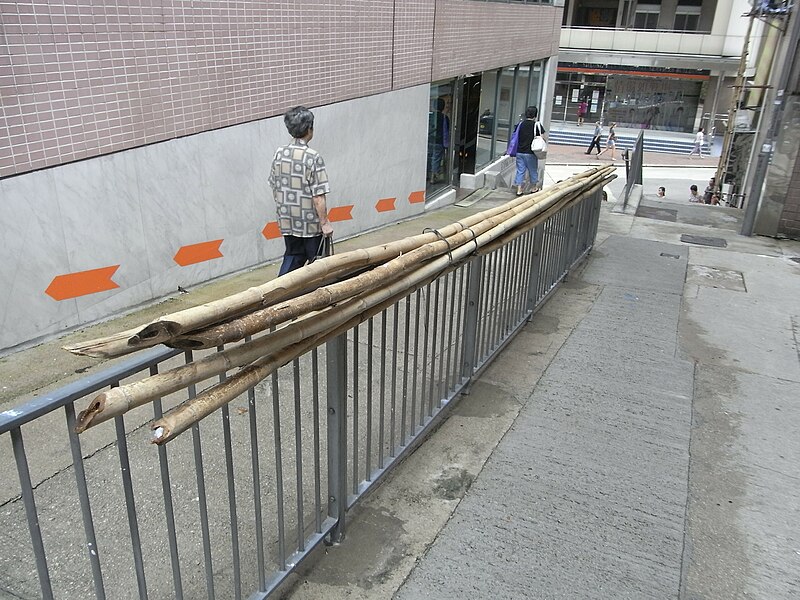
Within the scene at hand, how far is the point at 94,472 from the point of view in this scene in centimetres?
352

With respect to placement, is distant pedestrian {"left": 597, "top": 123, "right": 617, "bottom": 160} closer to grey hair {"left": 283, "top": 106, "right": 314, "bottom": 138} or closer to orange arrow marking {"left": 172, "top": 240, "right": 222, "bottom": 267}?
orange arrow marking {"left": 172, "top": 240, "right": 222, "bottom": 267}

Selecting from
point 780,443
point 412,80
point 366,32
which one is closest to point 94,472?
point 780,443

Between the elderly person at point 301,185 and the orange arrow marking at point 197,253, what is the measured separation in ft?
4.50

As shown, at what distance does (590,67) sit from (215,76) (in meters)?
35.4

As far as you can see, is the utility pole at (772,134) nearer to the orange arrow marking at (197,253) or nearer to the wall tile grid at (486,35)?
the wall tile grid at (486,35)

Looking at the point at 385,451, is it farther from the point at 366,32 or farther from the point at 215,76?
the point at 366,32

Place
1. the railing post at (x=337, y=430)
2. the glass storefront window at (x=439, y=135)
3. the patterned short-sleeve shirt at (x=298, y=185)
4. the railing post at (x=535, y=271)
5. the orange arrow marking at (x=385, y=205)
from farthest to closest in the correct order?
the glass storefront window at (x=439, y=135) → the orange arrow marking at (x=385, y=205) → the patterned short-sleeve shirt at (x=298, y=185) → the railing post at (x=535, y=271) → the railing post at (x=337, y=430)

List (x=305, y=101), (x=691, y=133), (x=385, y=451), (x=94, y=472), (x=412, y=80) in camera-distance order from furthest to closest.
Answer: (x=691, y=133), (x=412, y=80), (x=305, y=101), (x=385, y=451), (x=94, y=472)

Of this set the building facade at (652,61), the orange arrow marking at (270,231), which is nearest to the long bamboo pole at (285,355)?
the orange arrow marking at (270,231)

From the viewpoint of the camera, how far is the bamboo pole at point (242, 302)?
1703 mm

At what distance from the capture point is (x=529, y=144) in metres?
11.9

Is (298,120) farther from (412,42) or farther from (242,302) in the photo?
(412,42)

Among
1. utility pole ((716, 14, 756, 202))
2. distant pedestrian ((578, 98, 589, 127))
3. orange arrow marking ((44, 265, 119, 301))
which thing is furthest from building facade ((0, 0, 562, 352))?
distant pedestrian ((578, 98, 589, 127))

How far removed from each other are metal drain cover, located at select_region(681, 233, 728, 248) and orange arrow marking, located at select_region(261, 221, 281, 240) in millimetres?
5855
